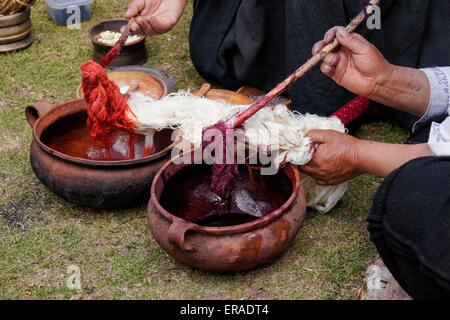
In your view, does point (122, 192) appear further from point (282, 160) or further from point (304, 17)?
point (304, 17)

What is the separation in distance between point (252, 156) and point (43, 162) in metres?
1.16

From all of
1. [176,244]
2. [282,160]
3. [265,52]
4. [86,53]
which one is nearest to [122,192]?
[176,244]

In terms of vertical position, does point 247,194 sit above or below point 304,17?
below

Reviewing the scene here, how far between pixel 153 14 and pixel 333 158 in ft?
5.51

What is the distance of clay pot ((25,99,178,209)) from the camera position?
2834mm

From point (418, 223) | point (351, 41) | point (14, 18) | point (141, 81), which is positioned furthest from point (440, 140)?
point (14, 18)

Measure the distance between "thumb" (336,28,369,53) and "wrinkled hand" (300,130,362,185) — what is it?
1.46ft

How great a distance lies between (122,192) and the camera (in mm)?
2883

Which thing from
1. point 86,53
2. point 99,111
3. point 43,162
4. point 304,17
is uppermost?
point 304,17

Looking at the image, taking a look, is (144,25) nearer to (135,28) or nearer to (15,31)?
(135,28)

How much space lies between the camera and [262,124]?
282 cm

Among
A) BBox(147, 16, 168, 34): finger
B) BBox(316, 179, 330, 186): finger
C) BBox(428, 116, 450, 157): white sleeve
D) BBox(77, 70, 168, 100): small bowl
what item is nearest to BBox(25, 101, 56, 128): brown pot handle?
BBox(77, 70, 168, 100): small bowl

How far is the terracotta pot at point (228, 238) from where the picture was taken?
2375 millimetres
